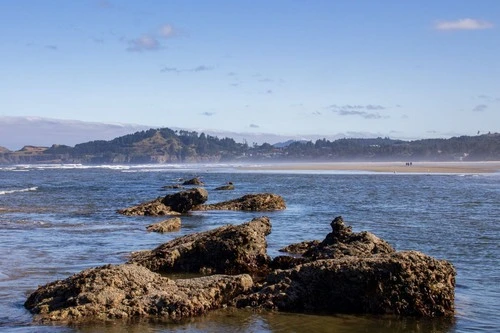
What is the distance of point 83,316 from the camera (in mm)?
11641

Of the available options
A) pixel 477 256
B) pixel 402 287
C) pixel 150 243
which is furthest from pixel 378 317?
pixel 150 243

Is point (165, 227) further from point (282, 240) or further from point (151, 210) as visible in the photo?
point (151, 210)

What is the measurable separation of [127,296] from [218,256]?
433cm

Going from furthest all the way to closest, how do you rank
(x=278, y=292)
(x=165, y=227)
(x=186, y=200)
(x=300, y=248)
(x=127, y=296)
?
Answer: (x=186, y=200) < (x=165, y=227) < (x=300, y=248) < (x=278, y=292) < (x=127, y=296)

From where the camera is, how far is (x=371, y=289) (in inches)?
485

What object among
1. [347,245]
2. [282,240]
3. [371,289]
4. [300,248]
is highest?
[347,245]

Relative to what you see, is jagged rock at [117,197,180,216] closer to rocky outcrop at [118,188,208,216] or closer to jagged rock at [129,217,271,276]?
rocky outcrop at [118,188,208,216]

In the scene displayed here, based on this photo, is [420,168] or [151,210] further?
[420,168]

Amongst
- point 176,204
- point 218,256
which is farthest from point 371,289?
point 176,204

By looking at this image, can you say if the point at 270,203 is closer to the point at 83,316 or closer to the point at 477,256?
the point at 477,256

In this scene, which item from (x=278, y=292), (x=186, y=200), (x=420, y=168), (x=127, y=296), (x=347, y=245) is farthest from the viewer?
(x=420, y=168)

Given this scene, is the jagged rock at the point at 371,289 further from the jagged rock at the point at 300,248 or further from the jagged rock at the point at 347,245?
the jagged rock at the point at 300,248

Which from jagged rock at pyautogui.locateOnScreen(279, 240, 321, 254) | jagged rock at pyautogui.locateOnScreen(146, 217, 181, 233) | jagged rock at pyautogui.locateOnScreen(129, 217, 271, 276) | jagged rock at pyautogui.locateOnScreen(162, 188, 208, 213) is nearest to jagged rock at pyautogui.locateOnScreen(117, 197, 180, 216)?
jagged rock at pyautogui.locateOnScreen(162, 188, 208, 213)

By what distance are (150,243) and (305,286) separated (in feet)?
31.7
